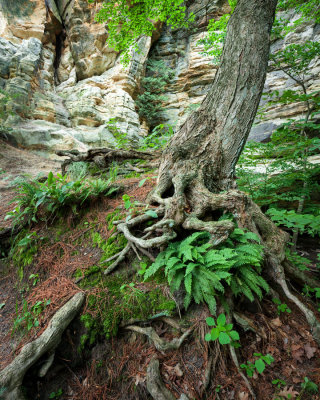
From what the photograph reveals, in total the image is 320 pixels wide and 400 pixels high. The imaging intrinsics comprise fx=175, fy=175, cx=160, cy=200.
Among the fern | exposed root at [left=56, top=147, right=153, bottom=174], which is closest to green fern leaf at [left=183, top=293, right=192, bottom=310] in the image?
the fern

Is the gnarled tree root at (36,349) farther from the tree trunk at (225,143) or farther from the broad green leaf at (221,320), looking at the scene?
the broad green leaf at (221,320)

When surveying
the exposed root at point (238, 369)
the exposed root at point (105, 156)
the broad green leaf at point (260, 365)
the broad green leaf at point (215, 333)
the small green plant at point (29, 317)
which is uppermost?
the exposed root at point (105, 156)

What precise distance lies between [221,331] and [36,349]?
2.13 m

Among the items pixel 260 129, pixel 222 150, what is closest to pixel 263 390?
pixel 222 150

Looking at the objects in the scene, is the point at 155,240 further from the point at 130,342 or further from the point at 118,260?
the point at 130,342

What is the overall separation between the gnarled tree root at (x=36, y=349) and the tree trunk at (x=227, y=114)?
2.07 m

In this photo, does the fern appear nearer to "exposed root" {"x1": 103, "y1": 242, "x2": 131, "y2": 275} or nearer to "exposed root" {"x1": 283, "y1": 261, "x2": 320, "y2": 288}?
"exposed root" {"x1": 103, "y1": 242, "x2": 131, "y2": 275}

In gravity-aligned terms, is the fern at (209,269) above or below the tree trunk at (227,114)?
below

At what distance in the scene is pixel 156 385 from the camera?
1.89m

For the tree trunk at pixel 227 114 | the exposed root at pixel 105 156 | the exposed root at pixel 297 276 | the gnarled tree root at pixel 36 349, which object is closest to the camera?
the gnarled tree root at pixel 36 349

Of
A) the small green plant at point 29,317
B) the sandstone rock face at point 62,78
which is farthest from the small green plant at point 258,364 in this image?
the sandstone rock face at point 62,78

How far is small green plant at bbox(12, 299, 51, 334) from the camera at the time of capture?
2377 mm

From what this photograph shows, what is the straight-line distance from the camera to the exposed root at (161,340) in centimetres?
211

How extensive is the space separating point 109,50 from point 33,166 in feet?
40.1
